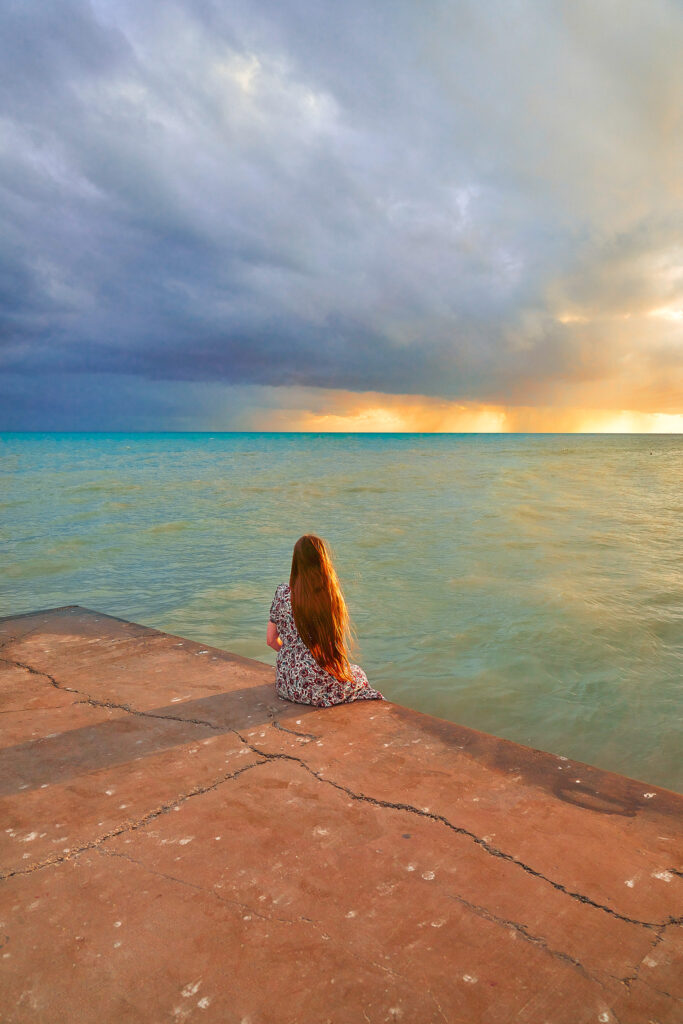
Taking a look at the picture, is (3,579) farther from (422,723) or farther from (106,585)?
(422,723)

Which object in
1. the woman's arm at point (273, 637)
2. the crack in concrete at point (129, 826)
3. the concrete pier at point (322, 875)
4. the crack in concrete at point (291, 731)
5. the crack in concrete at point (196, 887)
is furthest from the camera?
the woman's arm at point (273, 637)

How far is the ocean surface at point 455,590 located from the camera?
512 centimetres

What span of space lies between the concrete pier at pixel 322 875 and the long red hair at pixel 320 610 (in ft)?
1.26

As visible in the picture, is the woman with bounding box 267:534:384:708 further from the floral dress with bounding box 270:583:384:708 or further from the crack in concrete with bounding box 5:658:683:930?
the crack in concrete with bounding box 5:658:683:930

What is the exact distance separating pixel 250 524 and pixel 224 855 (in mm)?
13130

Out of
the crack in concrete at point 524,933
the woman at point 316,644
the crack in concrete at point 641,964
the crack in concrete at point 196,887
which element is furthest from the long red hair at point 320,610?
the crack in concrete at point 641,964

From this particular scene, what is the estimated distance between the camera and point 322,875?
2.32m

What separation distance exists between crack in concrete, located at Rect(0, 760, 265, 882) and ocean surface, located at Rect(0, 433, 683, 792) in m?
2.40

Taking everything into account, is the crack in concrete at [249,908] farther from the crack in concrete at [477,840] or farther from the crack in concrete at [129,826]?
the crack in concrete at [477,840]

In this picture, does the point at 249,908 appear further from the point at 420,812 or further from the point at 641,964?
the point at 641,964

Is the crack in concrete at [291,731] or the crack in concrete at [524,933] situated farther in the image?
the crack in concrete at [291,731]

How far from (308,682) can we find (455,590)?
5343 millimetres

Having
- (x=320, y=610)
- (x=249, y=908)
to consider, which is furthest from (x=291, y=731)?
(x=249, y=908)

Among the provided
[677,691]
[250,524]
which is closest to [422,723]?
[677,691]
